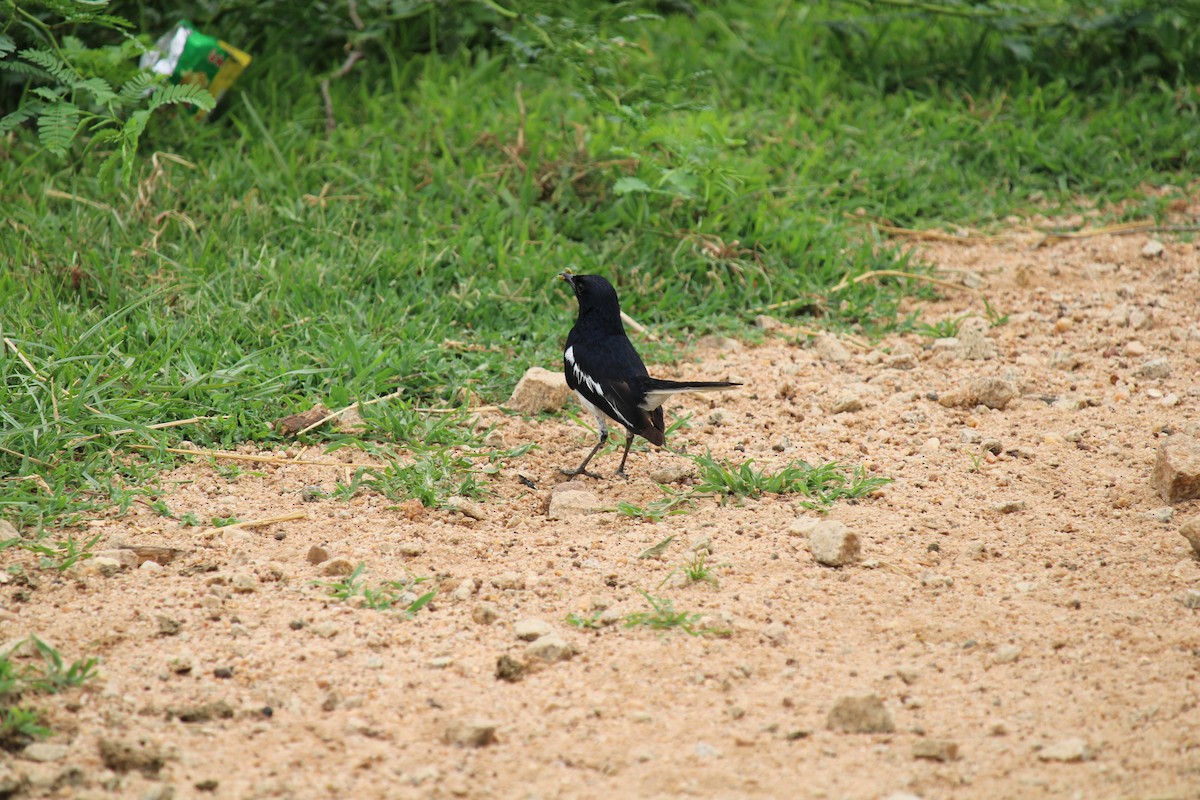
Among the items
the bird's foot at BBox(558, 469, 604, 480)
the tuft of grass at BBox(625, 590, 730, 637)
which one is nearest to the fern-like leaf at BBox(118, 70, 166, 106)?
the bird's foot at BBox(558, 469, 604, 480)

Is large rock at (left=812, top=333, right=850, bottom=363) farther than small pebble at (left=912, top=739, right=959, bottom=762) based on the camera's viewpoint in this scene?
Yes

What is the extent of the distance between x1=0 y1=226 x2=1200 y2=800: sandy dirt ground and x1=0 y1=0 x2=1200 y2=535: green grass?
1.41ft

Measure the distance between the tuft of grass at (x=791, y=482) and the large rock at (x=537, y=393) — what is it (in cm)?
87

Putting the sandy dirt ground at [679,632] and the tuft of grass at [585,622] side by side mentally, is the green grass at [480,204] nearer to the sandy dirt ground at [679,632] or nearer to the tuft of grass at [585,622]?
the sandy dirt ground at [679,632]

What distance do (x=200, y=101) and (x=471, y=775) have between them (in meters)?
3.48

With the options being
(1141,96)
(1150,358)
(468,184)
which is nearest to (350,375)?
(468,184)

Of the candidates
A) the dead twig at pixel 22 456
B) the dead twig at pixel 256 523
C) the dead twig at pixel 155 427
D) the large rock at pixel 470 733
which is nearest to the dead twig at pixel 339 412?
the dead twig at pixel 155 427

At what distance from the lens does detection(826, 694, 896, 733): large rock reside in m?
2.71

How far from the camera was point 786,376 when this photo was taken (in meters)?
5.06

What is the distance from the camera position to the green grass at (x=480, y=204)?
4480mm

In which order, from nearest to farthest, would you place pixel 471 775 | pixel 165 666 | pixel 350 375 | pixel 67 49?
pixel 471 775 → pixel 165 666 → pixel 350 375 → pixel 67 49

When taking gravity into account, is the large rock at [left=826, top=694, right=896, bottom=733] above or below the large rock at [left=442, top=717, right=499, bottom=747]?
above

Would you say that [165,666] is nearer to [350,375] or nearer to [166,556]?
[166,556]

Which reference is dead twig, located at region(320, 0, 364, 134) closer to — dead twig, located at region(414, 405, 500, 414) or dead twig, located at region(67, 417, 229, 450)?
dead twig, located at region(414, 405, 500, 414)
